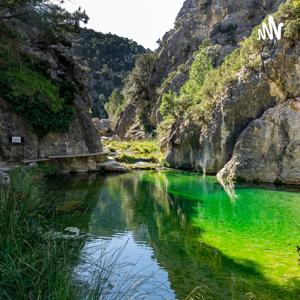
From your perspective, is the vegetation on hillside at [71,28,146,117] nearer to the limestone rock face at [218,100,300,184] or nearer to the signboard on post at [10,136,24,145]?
the limestone rock face at [218,100,300,184]

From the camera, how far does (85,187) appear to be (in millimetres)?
21344

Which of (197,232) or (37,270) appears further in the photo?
(197,232)

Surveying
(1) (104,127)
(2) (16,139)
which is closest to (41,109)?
(2) (16,139)

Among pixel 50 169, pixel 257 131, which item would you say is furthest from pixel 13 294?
pixel 257 131

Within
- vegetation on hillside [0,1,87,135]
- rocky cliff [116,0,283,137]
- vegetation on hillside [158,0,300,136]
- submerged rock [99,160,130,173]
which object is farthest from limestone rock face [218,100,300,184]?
rocky cliff [116,0,283,137]

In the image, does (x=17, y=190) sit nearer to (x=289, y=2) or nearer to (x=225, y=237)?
(x=225, y=237)

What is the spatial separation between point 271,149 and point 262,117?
2.35m

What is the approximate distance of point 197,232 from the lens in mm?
12352

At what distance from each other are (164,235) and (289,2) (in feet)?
72.3

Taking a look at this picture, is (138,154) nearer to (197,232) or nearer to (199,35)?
(197,232)

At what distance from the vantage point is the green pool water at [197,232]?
7938 mm

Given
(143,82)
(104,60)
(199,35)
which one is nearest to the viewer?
(199,35)

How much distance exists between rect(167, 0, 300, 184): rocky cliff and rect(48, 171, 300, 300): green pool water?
2755 mm

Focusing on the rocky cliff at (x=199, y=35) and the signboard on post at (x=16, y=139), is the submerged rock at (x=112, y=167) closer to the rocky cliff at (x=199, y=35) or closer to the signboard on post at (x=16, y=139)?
the signboard on post at (x=16, y=139)
